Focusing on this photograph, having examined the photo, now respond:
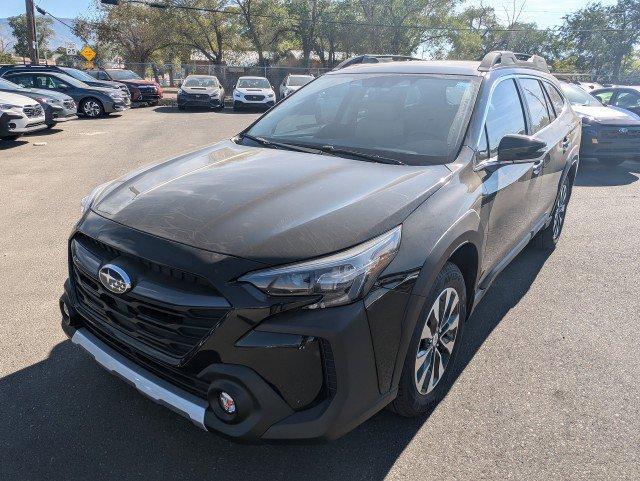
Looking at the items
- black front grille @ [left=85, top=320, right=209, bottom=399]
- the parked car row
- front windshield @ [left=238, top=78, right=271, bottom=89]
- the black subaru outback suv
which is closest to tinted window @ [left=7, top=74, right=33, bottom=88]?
the parked car row

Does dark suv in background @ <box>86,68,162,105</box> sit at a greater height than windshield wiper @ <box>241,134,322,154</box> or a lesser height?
lesser

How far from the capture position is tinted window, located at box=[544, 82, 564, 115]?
4.71m

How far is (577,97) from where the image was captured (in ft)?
36.0

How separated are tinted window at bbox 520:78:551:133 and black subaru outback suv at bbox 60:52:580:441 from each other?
2.27 ft

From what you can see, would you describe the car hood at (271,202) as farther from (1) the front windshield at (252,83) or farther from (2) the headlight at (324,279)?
(1) the front windshield at (252,83)

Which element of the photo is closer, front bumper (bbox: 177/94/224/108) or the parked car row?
the parked car row

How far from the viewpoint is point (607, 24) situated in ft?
158

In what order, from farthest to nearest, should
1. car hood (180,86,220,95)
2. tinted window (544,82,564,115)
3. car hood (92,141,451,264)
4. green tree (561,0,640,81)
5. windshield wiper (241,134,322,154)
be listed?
green tree (561,0,640,81)
car hood (180,86,220,95)
tinted window (544,82,564,115)
windshield wiper (241,134,322,154)
car hood (92,141,451,264)

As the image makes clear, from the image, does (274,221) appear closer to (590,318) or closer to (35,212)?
(590,318)

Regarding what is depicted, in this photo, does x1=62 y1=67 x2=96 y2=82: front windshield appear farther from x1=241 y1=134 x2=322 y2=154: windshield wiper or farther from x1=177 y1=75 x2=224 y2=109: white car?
x1=241 y1=134 x2=322 y2=154: windshield wiper

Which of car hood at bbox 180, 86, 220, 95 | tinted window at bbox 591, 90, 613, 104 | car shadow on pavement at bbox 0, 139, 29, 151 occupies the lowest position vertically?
car shadow on pavement at bbox 0, 139, 29, 151

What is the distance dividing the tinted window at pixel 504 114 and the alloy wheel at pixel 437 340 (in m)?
1.05

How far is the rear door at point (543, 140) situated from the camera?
12.9 feet

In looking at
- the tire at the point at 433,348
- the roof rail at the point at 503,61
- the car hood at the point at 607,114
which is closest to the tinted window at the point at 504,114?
the roof rail at the point at 503,61
